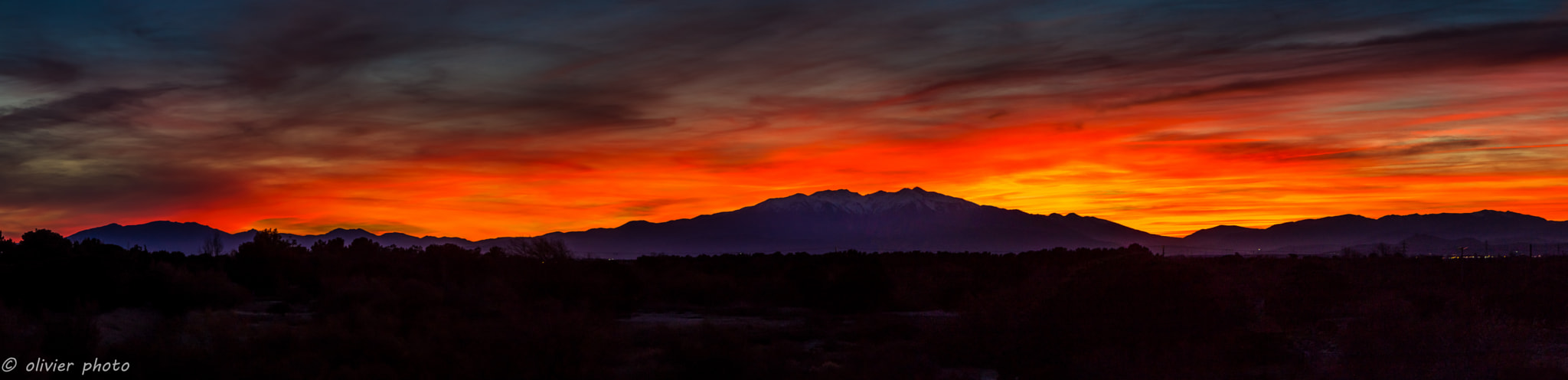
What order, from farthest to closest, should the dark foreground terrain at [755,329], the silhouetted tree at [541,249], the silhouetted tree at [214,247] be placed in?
the silhouetted tree at [214,247], the silhouetted tree at [541,249], the dark foreground terrain at [755,329]

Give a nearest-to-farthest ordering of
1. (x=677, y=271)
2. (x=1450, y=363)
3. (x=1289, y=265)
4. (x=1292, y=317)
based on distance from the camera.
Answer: (x=1450, y=363) → (x=1292, y=317) → (x=677, y=271) → (x=1289, y=265)

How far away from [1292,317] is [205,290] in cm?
3075

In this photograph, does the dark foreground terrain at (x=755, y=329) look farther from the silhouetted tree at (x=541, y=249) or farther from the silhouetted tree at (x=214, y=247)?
the silhouetted tree at (x=214, y=247)

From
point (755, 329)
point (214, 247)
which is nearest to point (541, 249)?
point (755, 329)

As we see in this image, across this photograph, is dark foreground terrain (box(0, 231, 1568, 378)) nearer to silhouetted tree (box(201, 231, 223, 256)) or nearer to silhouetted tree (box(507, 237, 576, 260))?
silhouetted tree (box(507, 237, 576, 260))

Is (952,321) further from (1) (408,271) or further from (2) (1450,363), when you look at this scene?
(1) (408,271)

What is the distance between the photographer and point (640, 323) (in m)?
28.7

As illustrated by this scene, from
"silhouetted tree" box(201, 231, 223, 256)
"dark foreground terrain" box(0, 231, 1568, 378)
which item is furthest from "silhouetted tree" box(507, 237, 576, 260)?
"silhouetted tree" box(201, 231, 223, 256)

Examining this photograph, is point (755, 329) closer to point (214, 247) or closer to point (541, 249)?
point (541, 249)

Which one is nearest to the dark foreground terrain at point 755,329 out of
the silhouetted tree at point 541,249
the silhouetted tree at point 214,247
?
the silhouetted tree at point 541,249

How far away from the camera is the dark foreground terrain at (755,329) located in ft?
54.4

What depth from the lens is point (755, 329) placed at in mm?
25797

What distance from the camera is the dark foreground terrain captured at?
16594mm

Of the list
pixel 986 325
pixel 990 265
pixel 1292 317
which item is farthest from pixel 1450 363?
pixel 990 265
